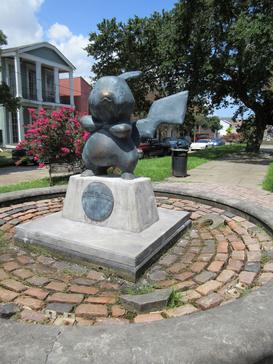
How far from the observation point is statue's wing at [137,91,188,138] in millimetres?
4270

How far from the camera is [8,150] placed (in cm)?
2577

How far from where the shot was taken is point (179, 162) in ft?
35.1

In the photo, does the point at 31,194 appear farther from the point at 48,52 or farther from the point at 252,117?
the point at 48,52

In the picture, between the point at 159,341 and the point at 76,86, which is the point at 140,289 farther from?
the point at 76,86

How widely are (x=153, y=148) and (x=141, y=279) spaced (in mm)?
19691

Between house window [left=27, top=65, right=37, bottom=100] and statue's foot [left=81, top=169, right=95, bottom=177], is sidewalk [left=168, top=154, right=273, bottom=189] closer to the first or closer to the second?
statue's foot [left=81, top=169, right=95, bottom=177]

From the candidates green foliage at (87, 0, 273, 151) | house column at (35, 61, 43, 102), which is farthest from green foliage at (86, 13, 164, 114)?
house column at (35, 61, 43, 102)

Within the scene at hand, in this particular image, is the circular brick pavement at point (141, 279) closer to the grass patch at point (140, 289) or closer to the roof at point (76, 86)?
the grass patch at point (140, 289)

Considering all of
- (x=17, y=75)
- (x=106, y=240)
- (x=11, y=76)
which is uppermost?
(x=11, y=76)

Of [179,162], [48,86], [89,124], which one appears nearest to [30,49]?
[48,86]

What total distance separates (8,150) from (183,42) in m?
16.6

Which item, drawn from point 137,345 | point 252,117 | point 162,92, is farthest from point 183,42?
point 137,345

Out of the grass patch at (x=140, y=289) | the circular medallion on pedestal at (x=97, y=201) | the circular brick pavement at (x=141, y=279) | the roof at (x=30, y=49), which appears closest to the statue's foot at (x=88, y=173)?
the circular medallion on pedestal at (x=97, y=201)

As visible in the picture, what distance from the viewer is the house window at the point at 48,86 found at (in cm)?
3067
